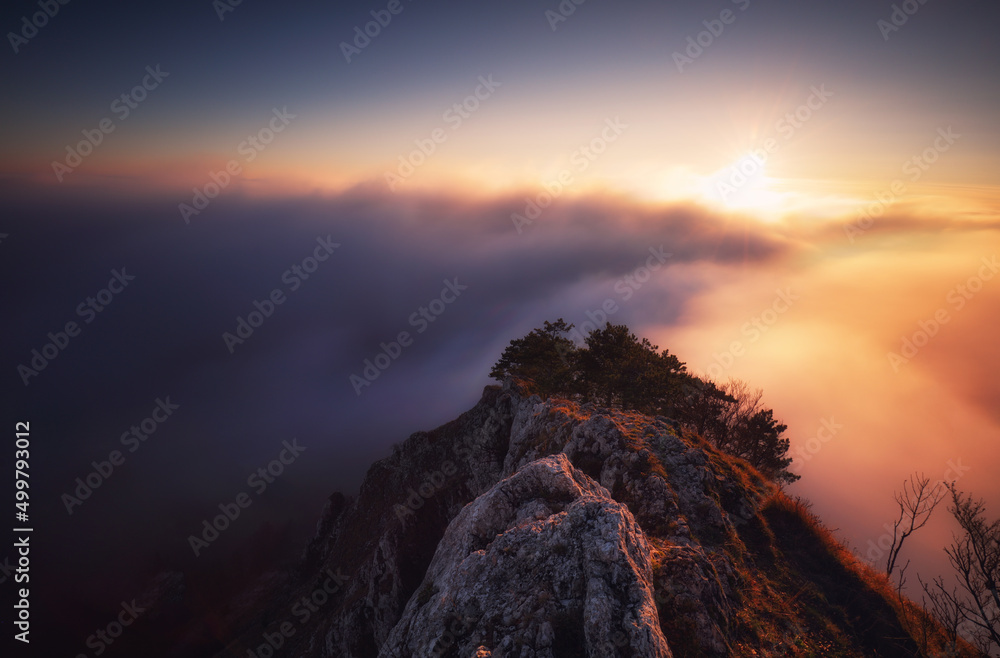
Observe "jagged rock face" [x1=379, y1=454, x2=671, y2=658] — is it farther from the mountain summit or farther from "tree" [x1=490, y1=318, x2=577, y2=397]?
"tree" [x1=490, y1=318, x2=577, y2=397]

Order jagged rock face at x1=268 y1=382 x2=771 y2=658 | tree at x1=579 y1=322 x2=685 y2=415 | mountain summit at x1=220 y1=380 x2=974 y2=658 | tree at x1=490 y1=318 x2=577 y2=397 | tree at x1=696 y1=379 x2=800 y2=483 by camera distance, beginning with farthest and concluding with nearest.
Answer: tree at x1=696 y1=379 x2=800 y2=483
tree at x1=490 y1=318 x2=577 y2=397
tree at x1=579 y1=322 x2=685 y2=415
mountain summit at x1=220 y1=380 x2=974 y2=658
jagged rock face at x1=268 y1=382 x2=771 y2=658

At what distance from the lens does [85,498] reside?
196 metres

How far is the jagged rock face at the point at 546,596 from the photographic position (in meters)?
11.6


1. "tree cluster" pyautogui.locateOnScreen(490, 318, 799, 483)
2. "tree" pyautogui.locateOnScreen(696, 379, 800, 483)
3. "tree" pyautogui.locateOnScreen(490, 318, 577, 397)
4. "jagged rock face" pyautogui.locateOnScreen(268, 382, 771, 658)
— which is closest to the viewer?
"jagged rock face" pyautogui.locateOnScreen(268, 382, 771, 658)

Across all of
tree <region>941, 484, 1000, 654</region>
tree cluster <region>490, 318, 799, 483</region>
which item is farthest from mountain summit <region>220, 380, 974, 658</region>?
tree cluster <region>490, 318, 799, 483</region>

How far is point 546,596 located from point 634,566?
10.2ft

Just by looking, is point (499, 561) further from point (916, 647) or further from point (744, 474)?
point (744, 474)

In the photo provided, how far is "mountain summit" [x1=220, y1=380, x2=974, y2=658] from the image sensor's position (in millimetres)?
12398

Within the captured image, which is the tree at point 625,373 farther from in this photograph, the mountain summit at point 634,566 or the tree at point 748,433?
the tree at point 748,433

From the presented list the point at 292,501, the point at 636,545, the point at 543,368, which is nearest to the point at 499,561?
the point at 636,545

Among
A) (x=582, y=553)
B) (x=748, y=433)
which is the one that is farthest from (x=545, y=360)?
(x=582, y=553)

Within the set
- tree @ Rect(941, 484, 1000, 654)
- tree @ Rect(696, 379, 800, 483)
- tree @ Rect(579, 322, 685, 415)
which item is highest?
tree @ Rect(579, 322, 685, 415)

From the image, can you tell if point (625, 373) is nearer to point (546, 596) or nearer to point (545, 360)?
point (545, 360)

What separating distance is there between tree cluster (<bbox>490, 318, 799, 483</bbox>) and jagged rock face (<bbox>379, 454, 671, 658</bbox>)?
25210 millimetres
